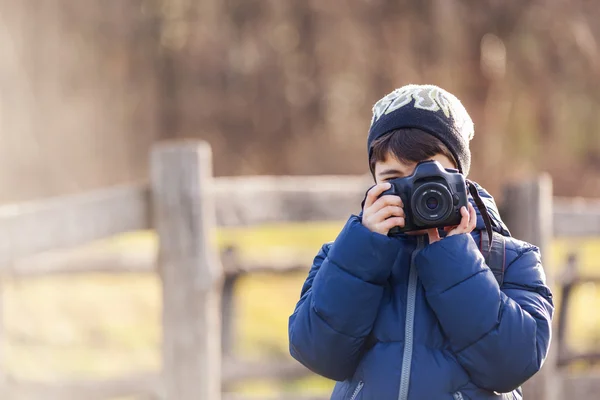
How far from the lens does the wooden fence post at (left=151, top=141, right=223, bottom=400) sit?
3.08m

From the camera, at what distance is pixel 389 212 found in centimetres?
166

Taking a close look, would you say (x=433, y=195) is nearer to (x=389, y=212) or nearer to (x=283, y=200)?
(x=389, y=212)

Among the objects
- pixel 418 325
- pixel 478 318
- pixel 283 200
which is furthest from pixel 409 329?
pixel 283 200

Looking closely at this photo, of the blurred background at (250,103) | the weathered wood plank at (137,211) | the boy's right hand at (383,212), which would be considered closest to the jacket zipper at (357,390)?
the boy's right hand at (383,212)

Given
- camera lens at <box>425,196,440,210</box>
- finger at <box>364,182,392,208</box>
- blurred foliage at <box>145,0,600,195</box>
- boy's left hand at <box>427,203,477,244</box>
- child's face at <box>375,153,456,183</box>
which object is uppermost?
blurred foliage at <box>145,0,600,195</box>

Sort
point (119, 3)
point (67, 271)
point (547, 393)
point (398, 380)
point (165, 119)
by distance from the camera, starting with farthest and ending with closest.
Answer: point (165, 119) < point (119, 3) < point (67, 271) < point (547, 393) < point (398, 380)

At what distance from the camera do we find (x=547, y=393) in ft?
12.0

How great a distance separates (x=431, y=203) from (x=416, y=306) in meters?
0.20

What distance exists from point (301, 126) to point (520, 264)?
35.9 feet

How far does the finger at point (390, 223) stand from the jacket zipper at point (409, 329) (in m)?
0.08

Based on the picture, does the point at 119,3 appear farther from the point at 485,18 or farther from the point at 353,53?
the point at 485,18

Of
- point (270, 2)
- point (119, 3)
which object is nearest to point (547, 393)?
point (270, 2)

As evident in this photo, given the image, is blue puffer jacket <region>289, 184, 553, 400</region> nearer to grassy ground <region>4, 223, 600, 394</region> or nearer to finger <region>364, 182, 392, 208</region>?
finger <region>364, 182, 392, 208</region>

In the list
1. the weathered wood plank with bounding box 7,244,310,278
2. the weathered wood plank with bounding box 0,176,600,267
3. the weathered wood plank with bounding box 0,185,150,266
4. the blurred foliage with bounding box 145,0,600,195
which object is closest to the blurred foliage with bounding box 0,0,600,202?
the blurred foliage with bounding box 145,0,600,195
